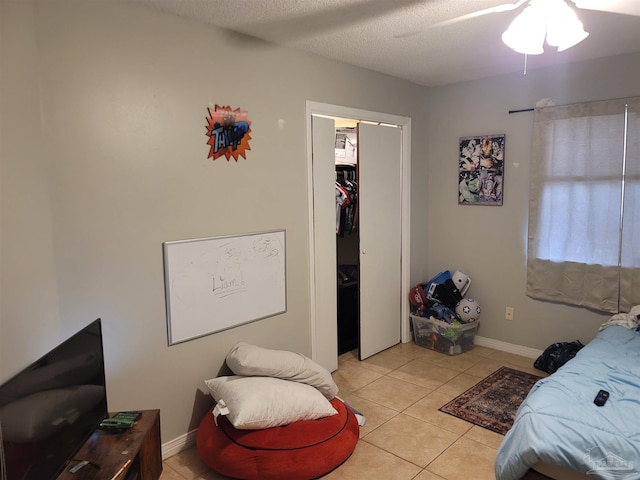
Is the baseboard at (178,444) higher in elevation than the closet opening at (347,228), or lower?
lower

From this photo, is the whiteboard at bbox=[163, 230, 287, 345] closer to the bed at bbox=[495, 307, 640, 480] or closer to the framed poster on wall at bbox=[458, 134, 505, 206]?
the bed at bbox=[495, 307, 640, 480]

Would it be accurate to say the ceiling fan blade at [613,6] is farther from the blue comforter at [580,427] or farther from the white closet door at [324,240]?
the blue comforter at [580,427]

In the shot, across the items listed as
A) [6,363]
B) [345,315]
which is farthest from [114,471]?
[345,315]

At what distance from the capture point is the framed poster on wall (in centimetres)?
395

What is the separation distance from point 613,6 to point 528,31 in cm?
88

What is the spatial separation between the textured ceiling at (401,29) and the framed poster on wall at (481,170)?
0.66 m

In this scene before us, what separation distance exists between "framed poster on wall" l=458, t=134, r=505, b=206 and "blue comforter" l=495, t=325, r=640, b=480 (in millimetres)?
1929

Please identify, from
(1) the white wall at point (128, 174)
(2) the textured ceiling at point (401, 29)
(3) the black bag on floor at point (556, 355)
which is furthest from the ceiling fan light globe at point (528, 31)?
(3) the black bag on floor at point (556, 355)

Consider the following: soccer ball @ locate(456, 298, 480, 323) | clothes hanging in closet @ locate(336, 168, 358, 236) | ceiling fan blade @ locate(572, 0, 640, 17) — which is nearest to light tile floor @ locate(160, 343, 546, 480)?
soccer ball @ locate(456, 298, 480, 323)

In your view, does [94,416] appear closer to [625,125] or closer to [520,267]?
[520,267]

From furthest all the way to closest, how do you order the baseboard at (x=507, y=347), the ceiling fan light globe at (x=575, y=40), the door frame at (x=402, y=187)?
the baseboard at (x=507, y=347) → the door frame at (x=402, y=187) → the ceiling fan light globe at (x=575, y=40)

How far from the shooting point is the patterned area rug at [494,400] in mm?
2887

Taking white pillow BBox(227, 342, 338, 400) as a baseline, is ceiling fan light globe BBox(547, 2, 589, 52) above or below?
above

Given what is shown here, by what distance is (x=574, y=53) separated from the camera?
3279 mm
